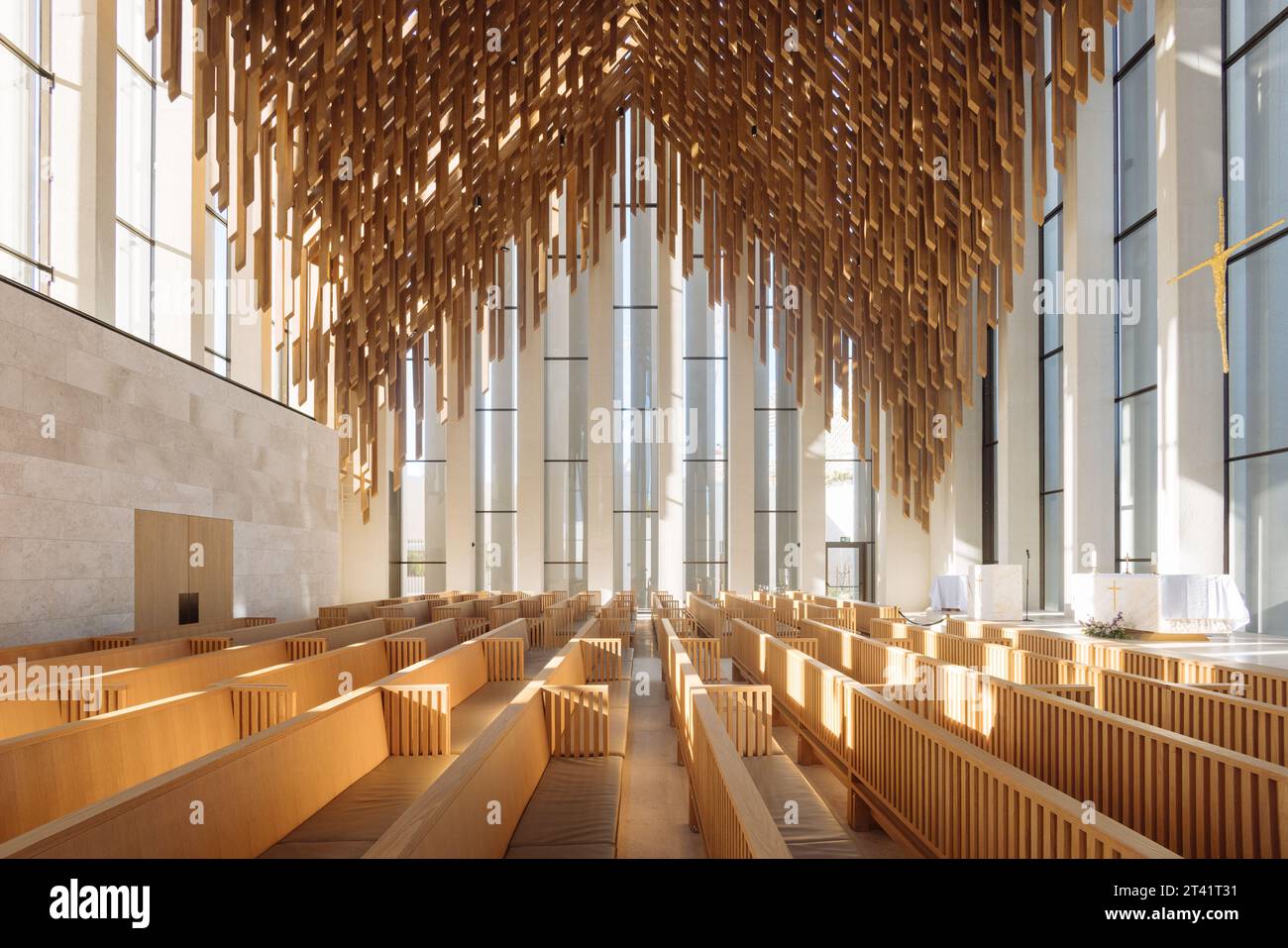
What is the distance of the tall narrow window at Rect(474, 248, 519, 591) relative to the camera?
19.0 meters

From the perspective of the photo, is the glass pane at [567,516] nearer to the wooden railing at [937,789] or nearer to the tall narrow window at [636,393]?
the tall narrow window at [636,393]

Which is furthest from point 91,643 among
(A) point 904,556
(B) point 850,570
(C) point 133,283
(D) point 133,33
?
(B) point 850,570

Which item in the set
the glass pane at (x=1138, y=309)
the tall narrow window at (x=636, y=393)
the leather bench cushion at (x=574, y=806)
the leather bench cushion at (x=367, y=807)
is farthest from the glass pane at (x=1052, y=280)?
the leather bench cushion at (x=367, y=807)

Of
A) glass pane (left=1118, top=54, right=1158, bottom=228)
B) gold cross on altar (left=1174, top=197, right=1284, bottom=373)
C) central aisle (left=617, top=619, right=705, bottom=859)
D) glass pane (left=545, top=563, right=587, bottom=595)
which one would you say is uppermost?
glass pane (left=1118, top=54, right=1158, bottom=228)

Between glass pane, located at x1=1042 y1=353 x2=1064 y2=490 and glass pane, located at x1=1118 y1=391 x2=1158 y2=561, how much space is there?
1.80m

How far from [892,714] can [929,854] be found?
56 centimetres

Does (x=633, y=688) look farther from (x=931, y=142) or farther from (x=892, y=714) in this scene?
(x=931, y=142)

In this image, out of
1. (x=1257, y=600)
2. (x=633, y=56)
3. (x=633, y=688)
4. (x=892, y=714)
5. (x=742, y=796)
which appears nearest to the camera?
(x=742, y=796)

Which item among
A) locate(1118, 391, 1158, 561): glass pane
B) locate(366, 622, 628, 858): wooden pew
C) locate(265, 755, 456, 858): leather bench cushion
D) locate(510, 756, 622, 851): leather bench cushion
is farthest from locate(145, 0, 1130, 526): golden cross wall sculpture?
locate(510, 756, 622, 851): leather bench cushion

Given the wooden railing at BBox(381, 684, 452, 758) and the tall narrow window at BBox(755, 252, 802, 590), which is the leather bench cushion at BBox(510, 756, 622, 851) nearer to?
the wooden railing at BBox(381, 684, 452, 758)

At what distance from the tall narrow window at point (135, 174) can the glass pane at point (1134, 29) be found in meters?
12.3

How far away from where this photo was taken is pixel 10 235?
9.43 m

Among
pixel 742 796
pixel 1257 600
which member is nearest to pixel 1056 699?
pixel 742 796

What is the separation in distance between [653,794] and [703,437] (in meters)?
14.3
